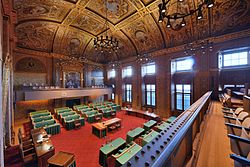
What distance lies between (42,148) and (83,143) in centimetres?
253

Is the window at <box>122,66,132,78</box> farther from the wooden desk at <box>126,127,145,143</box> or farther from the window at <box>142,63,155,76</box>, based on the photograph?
the wooden desk at <box>126,127,145,143</box>

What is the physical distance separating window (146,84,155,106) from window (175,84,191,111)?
8.81 ft

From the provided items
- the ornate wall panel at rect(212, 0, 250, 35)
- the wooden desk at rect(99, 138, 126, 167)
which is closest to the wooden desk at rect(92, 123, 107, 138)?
the wooden desk at rect(99, 138, 126, 167)

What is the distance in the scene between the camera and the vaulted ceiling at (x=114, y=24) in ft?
26.4

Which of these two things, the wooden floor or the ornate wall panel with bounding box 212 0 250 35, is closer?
the wooden floor

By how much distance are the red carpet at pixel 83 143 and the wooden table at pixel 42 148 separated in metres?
1.27

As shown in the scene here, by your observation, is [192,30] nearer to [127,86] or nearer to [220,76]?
[220,76]

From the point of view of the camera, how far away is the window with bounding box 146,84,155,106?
44.3ft

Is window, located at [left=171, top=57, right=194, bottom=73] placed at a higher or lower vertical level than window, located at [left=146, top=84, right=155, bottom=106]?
higher

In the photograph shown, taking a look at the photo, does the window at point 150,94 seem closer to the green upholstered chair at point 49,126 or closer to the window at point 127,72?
the window at point 127,72

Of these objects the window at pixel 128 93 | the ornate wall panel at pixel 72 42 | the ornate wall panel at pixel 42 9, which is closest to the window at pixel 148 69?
the window at pixel 128 93

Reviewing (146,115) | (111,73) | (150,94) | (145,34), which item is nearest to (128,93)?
(150,94)

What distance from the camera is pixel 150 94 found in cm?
1380

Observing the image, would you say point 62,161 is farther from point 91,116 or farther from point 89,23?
point 89,23
